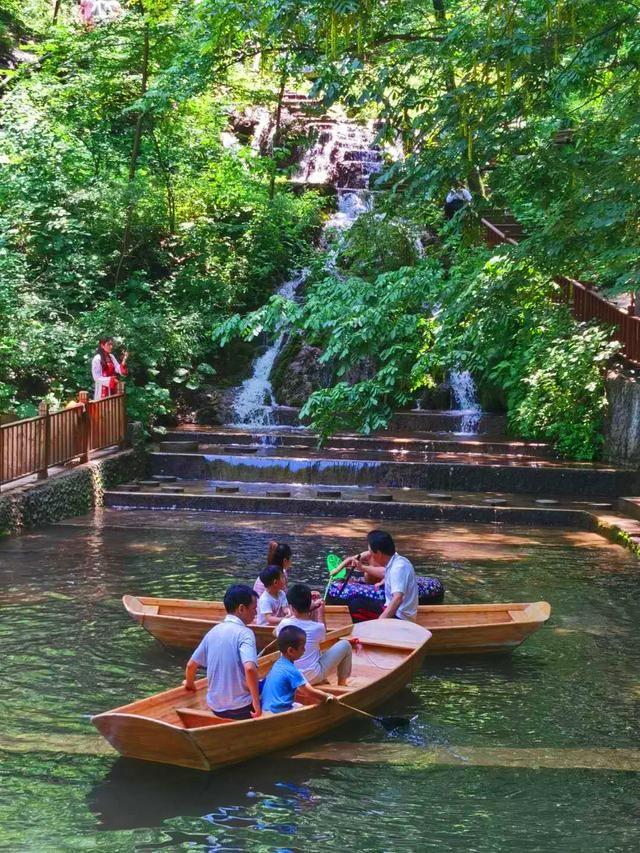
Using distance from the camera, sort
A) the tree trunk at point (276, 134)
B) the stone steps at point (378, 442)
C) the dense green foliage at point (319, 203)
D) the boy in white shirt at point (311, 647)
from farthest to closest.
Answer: the tree trunk at point (276, 134) < the stone steps at point (378, 442) < the dense green foliage at point (319, 203) < the boy in white shirt at point (311, 647)

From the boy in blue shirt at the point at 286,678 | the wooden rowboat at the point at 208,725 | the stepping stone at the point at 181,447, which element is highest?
the stepping stone at the point at 181,447

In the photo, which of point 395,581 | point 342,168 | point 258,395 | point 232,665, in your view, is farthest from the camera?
point 342,168

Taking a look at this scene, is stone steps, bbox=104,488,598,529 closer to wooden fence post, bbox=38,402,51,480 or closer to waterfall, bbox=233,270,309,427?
wooden fence post, bbox=38,402,51,480

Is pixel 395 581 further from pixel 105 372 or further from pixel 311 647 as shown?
pixel 105 372

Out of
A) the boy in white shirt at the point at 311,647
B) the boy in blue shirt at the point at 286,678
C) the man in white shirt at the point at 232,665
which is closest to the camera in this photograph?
the man in white shirt at the point at 232,665

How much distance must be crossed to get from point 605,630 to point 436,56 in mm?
7087

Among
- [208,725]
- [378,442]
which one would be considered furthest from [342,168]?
[208,725]

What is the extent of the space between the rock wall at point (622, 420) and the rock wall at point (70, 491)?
29.4 ft

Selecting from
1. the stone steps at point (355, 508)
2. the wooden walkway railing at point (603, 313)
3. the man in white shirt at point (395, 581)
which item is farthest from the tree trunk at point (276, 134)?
the man in white shirt at point (395, 581)

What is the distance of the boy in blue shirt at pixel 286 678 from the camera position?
7.81 meters

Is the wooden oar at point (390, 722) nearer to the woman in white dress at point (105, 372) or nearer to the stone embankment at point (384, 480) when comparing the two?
the stone embankment at point (384, 480)

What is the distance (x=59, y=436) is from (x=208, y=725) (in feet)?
37.2

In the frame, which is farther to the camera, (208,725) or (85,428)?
(85,428)

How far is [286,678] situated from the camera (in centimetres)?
785
